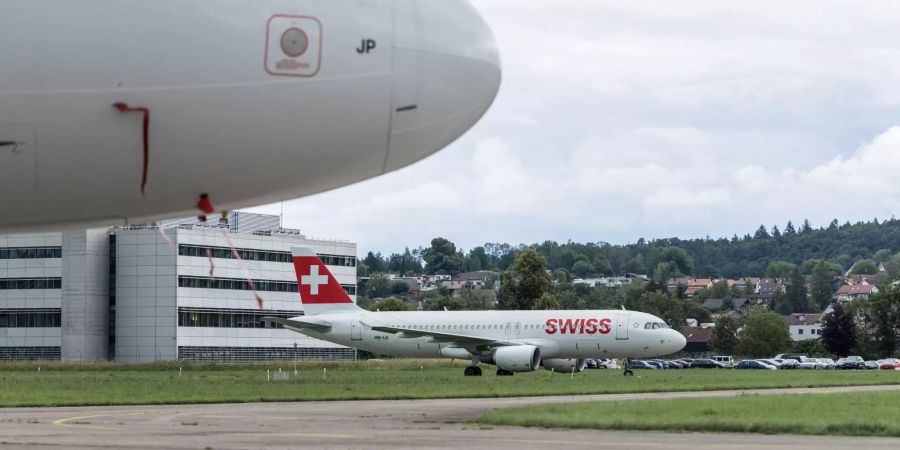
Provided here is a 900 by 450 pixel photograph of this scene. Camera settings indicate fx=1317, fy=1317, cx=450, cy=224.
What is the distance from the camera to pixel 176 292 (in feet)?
316

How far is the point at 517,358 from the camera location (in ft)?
196

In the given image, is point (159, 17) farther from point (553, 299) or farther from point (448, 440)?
point (553, 299)

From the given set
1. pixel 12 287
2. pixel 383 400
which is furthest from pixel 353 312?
pixel 12 287

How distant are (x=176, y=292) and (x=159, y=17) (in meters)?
88.5

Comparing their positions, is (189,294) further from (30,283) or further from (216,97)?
(216,97)

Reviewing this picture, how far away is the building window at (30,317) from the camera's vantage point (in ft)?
321

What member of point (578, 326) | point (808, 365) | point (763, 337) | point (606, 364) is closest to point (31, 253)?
point (606, 364)

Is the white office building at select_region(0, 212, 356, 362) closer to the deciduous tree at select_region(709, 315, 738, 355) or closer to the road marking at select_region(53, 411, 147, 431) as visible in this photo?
the deciduous tree at select_region(709, 315, 738, 355)

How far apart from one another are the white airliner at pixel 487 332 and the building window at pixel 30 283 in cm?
3801

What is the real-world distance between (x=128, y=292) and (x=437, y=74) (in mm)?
91065

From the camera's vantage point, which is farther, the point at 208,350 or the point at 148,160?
the point at 208,350

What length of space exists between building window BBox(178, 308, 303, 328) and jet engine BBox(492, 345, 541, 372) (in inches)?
1576

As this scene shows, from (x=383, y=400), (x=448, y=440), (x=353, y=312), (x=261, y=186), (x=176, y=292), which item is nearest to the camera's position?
(x=261, y=186)

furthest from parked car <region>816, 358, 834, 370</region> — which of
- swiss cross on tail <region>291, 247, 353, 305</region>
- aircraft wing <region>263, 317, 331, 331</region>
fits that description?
aircraft wing <region>263, 317, 331, 331</region>
